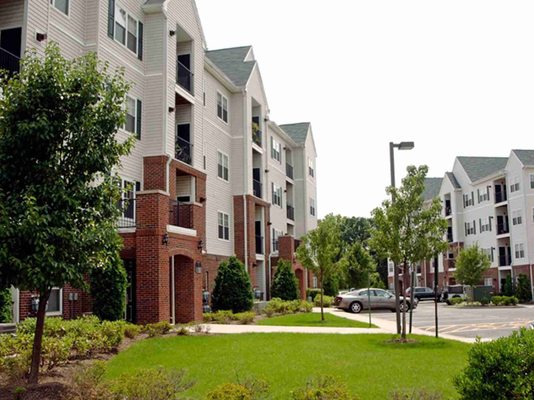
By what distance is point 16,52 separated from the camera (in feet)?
60.0

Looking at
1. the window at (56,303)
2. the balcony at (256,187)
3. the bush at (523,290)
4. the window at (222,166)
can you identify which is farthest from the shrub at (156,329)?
the bush at (523,290)

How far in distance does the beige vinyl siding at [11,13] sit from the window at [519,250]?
48939 millimetres

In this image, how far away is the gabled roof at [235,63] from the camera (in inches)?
1414

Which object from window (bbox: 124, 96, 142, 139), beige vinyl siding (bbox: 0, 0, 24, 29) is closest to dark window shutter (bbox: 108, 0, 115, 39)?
window (bbox: 124, 96, 142, 139)

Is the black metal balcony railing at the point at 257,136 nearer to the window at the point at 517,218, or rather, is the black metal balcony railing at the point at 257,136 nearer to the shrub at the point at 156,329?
the shrub at the point at 156,329

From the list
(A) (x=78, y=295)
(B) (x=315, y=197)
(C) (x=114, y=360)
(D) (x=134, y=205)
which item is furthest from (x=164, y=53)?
(B) (x=315, y=197)

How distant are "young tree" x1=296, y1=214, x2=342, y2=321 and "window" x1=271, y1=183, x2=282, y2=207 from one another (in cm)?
1416

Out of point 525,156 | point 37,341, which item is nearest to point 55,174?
point 37,341

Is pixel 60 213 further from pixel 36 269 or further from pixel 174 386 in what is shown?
pixel 174 386

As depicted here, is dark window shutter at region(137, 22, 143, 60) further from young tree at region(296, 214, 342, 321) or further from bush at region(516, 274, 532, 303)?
bush at region(516, 274, 532, 303)

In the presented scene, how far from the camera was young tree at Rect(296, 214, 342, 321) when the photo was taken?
27773 millimetres

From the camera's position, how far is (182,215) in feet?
80.5

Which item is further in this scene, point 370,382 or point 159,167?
point 159,167

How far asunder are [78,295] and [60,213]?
1108cm
